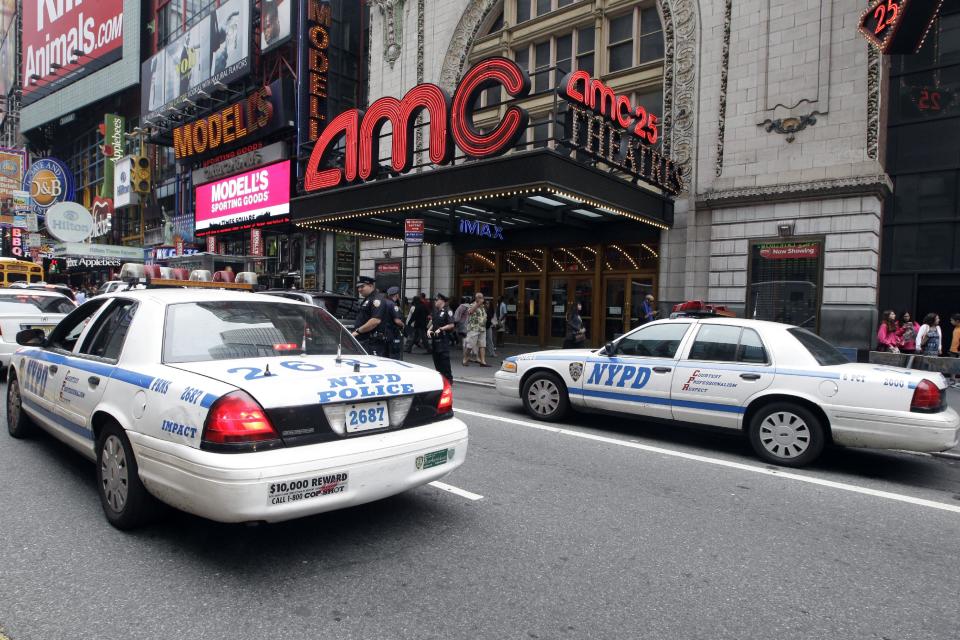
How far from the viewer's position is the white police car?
5352mm

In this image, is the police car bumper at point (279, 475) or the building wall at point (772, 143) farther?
the building wall at point (772, 143)

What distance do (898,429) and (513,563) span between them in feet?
13.7

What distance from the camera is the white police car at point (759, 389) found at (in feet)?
17.6

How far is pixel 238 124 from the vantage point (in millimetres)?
32031

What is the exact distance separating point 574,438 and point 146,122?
42.0 m

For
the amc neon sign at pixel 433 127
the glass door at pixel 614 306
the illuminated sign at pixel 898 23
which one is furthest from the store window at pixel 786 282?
the amc neon sign at pixel 433 127

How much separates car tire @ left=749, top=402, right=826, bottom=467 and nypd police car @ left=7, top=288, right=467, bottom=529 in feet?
12.0

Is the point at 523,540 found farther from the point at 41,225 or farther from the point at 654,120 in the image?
the point at 41,225

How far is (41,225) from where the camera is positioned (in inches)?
2141

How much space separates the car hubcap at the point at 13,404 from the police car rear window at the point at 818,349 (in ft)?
26.3

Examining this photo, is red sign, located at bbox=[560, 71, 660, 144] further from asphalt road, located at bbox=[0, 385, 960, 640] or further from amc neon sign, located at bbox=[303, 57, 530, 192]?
asphalt road, located at bbox=[0, 385, 960, 640]

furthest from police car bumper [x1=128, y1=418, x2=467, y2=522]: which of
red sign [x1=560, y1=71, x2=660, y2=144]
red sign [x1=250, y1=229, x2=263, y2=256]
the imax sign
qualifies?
red sign [x1=250, y1=229, x2=263, y2=256]

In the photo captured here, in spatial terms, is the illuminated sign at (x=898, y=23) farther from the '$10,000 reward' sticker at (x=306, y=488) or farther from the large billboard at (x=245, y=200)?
the large billboard at (x=245, y=200)

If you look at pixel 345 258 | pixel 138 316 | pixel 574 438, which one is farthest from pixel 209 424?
pixel 345 258
